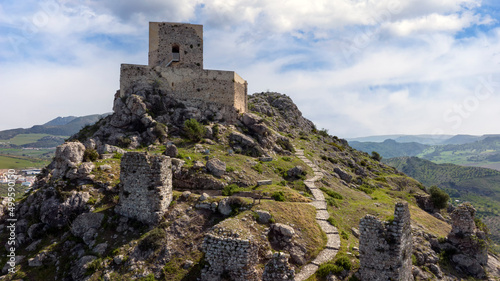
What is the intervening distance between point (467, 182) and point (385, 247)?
161 meters

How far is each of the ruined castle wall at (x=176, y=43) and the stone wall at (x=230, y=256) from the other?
2906cm

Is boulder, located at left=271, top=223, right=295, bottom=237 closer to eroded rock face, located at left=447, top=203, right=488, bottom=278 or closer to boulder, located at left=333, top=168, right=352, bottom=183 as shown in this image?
eroded rock face, located at left=447, top=203, right=488, bottom=278

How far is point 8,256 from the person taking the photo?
1811 cm

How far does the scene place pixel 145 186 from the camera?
18.2 meters

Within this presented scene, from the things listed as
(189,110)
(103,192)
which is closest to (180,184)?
(103,192)

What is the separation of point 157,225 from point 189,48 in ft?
89.6

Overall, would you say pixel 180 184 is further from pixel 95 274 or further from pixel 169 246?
pixel 95 274

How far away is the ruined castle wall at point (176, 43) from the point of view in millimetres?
39031

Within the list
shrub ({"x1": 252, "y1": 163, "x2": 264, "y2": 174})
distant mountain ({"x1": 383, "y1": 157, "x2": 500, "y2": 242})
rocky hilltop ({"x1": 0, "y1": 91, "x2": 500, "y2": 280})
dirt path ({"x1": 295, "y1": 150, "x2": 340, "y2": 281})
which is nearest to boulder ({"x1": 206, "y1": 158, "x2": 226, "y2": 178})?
rocky hilltop ({"x1": 0, "y1": 91, "x2": 500, "y2": 280})

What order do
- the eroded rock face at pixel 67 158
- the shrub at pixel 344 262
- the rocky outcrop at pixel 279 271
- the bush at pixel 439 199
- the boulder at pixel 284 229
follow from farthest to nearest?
the bush at pixel 439 199 < the eroded rock face at pixel 67 158 < the boulder at pixel 284 229 < the shrub at pixel 344 262 < the rocky outcrop at pixel 279 271

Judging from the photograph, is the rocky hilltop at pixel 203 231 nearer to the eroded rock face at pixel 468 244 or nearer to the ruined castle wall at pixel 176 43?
the eroded rock face at pixel 468 244

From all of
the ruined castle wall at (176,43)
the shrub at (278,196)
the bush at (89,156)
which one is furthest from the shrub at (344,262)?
the ruined castle wall at (176,43)

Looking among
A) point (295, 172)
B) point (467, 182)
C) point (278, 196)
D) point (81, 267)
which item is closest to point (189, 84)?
point (295, 172)

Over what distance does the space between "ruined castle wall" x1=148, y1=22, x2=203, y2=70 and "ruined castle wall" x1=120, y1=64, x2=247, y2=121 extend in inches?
73.0
